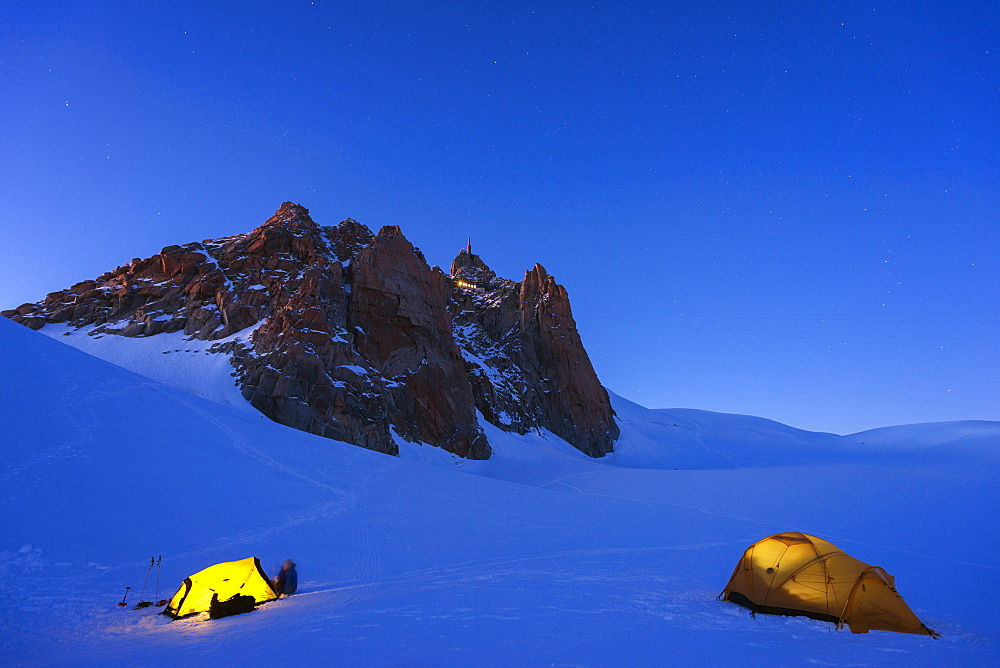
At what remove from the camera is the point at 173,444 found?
18797 millimetres

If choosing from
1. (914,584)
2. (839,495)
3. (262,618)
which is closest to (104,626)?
(262,618)

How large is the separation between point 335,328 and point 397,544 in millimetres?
33811

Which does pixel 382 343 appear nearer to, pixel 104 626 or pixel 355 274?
pixel 355 274

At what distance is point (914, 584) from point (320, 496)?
18.6m

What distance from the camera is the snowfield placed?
742cm

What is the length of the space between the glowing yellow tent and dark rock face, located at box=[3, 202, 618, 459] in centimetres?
2896

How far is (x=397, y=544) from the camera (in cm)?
1560

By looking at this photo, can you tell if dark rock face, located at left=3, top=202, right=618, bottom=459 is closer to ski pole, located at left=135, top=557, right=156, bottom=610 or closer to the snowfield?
the snowfield

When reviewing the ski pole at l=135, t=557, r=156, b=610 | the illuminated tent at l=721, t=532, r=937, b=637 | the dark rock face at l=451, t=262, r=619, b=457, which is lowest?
the illuminated tent at l=721, t=532, r=937, b=637

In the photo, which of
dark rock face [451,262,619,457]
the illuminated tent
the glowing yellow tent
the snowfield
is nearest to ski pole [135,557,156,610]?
the snowfield

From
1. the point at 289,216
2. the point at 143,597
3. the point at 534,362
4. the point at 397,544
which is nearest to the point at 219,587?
the point at 143,597

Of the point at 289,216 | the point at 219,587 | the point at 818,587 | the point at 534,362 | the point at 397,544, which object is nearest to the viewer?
the point at 818,587

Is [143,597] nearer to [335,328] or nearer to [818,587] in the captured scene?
[818,587]

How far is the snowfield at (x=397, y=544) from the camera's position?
7418 millimetres
